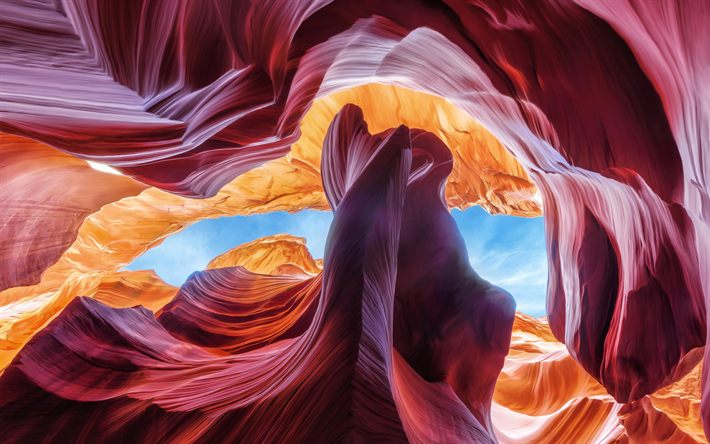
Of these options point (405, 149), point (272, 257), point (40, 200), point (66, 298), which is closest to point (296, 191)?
point (272, 257)

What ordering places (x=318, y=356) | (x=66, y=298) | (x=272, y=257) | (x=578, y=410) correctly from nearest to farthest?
1. (x=318, y=356)
2. (x=578, y=410)
3. (x=66, y=298)
4. (x=272, y=257)

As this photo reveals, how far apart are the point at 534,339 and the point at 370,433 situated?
294 inches

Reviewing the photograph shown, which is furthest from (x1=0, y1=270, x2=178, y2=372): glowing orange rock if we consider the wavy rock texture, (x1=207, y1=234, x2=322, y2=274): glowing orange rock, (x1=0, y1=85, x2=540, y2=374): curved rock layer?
(x1=207, y1=234, x2=322, y2=274): glowing orange rock

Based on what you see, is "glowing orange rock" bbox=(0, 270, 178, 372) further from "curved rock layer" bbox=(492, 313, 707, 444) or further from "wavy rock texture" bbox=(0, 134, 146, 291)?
"curved rock layer" bbox=(492, 313, 707, 444)

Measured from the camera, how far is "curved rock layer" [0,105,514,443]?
1976 mm

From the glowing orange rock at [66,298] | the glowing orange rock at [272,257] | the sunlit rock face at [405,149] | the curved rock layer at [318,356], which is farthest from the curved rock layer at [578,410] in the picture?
the glowing orange rock at [66,298]

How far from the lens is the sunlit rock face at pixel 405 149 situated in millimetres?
1957

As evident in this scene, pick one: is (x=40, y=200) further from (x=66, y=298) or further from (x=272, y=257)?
(x=272, y=257)

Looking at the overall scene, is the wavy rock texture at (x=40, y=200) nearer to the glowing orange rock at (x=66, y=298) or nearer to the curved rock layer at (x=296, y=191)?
the glowing orange rock at (x=66, y=298)

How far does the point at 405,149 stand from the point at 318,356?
7.44 ft

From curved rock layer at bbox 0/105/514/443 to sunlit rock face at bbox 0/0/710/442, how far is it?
29mm

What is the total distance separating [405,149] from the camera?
3.51 m

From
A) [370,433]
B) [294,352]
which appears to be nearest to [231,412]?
[294,352]

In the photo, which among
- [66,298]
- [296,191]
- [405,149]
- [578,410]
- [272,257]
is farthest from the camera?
[272,257]
